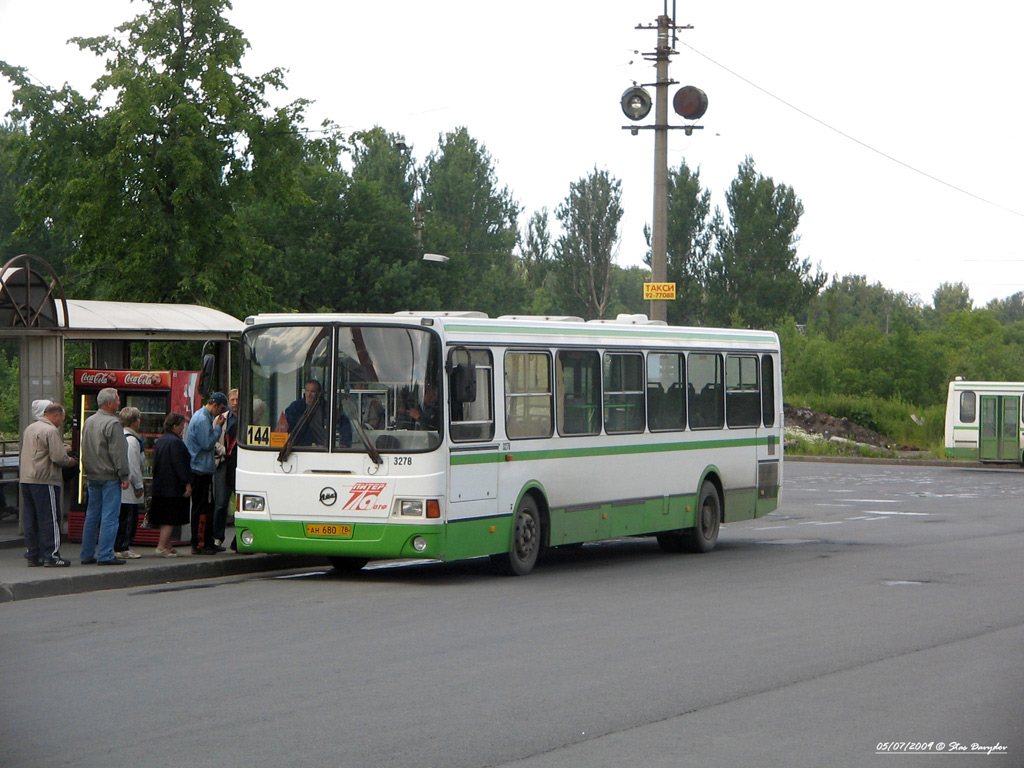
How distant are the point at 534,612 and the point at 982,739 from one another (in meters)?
5.13

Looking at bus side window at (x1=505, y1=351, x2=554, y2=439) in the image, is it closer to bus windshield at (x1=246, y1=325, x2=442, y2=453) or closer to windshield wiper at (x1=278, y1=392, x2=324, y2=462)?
bus windshield at (x1=246, y1=325, x2=442, y2=453)

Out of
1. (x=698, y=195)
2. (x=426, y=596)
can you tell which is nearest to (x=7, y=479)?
(x=426, y=596)

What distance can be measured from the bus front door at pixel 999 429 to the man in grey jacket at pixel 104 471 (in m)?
34.8

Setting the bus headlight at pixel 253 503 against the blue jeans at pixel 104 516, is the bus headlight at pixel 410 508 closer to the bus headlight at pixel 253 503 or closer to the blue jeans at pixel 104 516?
the bus headlight at pixel 253 503

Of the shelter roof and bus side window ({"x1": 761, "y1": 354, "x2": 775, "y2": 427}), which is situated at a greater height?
the shelter roof

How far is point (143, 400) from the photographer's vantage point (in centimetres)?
1609

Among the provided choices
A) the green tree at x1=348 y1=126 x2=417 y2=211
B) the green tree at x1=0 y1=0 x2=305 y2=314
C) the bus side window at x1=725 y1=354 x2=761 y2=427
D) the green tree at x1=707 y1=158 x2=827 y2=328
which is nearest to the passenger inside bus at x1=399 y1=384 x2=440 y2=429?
the bus side window at x1=725 y1=354 x2=761 y2=427

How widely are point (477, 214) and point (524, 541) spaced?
234ft

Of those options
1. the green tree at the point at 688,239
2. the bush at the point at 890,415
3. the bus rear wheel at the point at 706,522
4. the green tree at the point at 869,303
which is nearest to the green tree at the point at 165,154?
the bus rear wheel at the point at 706,522

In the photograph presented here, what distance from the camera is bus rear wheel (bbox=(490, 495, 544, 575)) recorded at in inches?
581

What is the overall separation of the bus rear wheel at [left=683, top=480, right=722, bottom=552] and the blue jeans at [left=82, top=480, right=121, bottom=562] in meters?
7.50

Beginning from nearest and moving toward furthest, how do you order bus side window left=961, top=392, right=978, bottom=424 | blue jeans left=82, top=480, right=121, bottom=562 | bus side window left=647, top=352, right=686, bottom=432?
1. blue jeans left=82, top=480, right=121, bottom=562
2. bus side window left=647, top=352, right=686, bottom=432
3. bus side window left=961, top=392, right=978, bottom=424

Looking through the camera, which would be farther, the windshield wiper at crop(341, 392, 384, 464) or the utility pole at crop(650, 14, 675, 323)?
the utility pole at crop(650, 14, 675, 323)

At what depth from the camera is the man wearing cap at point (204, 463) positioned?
1511cm
